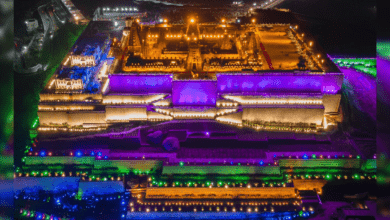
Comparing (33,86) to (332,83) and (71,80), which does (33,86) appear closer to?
(71,80)

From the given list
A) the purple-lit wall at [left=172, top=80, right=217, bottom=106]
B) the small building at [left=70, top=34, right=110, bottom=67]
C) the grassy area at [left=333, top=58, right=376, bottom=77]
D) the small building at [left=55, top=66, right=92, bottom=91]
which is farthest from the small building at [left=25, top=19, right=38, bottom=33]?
the grassy area at [left=333, top=58, right=376, bottom=77]

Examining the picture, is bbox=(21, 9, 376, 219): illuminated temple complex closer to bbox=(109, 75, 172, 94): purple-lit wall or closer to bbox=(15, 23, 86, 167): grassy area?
bbox=(109, 75, 172, 94): purple-lit wall

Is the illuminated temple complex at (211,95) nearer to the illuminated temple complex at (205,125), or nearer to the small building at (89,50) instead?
the illuminated temple complex at (205,125)

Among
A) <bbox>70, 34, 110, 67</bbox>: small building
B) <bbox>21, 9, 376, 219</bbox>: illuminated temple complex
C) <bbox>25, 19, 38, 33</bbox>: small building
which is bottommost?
<bbox>21, 9, 376, 219</bbox>: illuminated temple complex

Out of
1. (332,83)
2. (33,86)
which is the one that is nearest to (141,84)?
(33,86)

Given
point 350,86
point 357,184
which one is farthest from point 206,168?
point 350,86

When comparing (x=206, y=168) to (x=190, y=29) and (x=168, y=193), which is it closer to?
(x=168, y=193)

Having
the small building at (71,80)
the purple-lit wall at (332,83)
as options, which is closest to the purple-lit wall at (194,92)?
the small building at (71,80)
